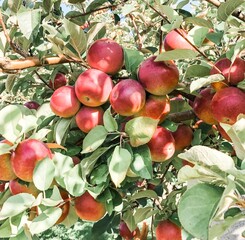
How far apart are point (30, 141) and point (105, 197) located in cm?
21

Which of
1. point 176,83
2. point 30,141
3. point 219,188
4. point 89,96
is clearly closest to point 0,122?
point 30,141

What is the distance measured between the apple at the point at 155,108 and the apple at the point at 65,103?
5.8 inches

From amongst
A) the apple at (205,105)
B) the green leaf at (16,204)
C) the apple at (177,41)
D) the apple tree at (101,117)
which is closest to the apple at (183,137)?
the apple tree at (101,117)

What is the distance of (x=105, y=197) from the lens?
2.95ft

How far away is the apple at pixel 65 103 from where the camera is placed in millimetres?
902

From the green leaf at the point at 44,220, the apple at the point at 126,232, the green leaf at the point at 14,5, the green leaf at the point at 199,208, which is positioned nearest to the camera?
the green leaf at the point at 199,208

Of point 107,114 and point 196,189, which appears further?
point 107,114

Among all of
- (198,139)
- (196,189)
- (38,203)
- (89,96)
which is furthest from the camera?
(198,139)

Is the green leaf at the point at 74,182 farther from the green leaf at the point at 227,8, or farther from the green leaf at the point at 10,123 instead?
the green leaf at the point at 227,8

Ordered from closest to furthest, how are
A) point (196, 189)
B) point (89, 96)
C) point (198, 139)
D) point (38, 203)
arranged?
1. point (196, 189)
2. point (38, 203)
3. point (89, 96)
4. point (198, 139)

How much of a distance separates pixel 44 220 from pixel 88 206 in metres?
0.16

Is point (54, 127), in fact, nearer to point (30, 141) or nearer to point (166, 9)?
point (30, 141)

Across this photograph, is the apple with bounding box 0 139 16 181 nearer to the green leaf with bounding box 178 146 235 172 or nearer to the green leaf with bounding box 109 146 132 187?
the green leaf with bounding box 109 146 132 187

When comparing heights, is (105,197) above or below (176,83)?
below
